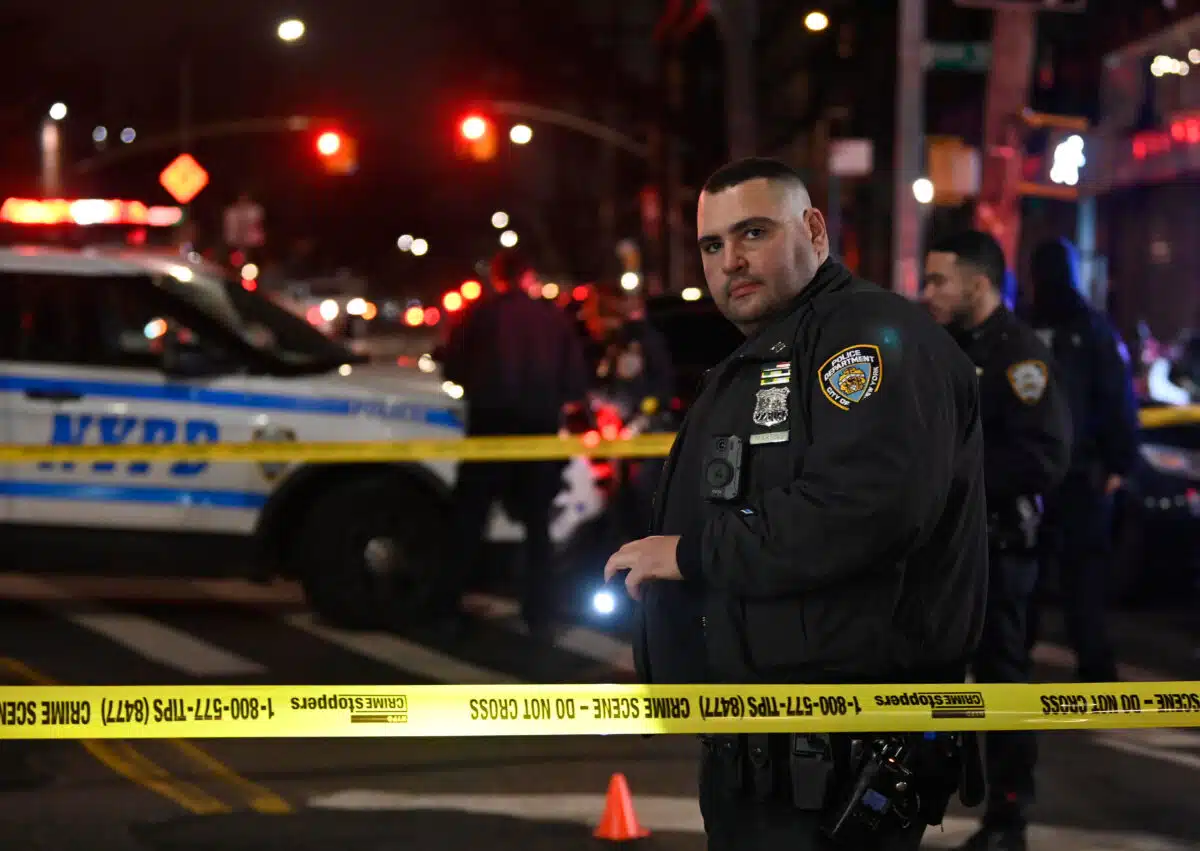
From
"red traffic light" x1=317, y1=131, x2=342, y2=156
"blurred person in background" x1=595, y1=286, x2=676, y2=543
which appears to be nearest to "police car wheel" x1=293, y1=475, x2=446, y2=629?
"blurred person in background" x1=595, y1=286, x2=676, y2=543

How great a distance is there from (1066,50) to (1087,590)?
2853 centimetres

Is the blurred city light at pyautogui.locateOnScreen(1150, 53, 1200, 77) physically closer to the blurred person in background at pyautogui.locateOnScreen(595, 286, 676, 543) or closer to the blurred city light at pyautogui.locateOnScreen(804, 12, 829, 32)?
the blurred city light at pyautogui.locateOnScreen(804, 12, 829, 32)

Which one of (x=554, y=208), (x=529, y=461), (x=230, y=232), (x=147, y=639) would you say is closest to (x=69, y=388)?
(x=147, y=639)

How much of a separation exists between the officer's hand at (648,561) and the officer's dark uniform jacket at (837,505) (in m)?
0.03

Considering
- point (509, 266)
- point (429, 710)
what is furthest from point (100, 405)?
point (429, 710)

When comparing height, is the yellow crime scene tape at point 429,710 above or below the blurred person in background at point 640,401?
below

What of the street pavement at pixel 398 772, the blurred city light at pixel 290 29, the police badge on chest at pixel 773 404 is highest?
the blurred city light at pixel 290 29

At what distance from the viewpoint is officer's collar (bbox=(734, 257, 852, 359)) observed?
3260 mm

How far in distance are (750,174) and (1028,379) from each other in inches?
102

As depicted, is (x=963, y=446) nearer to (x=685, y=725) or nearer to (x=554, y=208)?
(x=685, y=725)

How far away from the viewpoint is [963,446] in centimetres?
334

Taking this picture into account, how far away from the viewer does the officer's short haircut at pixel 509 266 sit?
32.2ft

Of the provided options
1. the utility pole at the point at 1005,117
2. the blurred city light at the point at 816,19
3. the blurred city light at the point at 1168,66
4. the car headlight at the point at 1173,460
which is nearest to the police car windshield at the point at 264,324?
the car headlight at the point at 1173,460

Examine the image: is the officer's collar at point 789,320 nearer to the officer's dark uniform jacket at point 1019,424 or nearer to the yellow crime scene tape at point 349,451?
the officer's dark uniform jacket at point 1019,424
